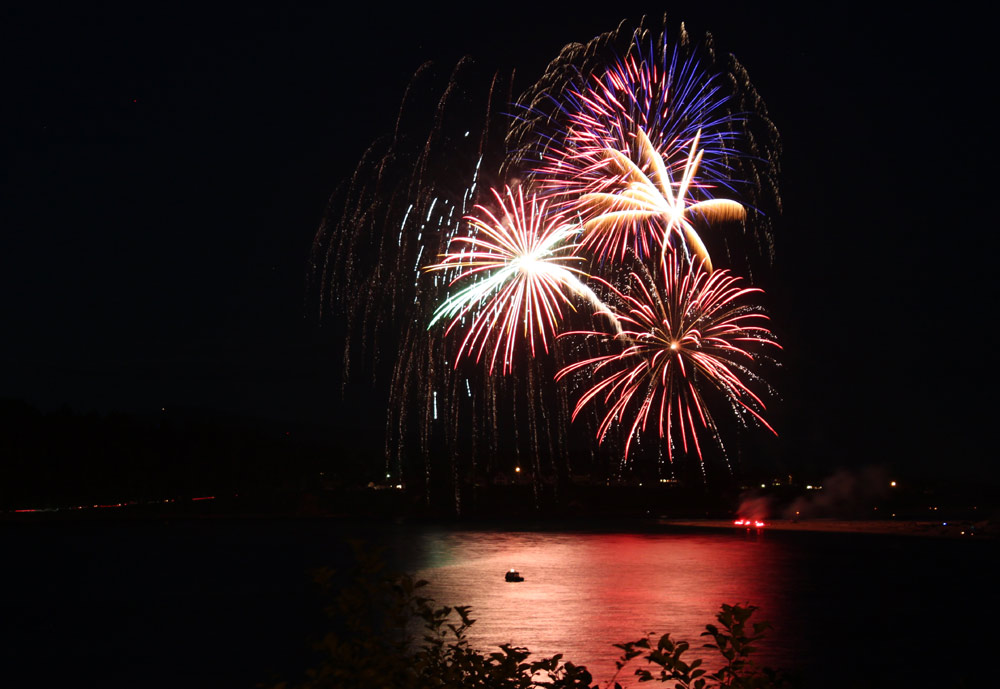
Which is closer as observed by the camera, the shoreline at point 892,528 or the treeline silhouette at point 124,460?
the shoreline at point 892,528

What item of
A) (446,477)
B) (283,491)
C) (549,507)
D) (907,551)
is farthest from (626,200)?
(446,477)

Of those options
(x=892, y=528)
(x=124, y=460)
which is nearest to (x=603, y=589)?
(x=892, y=528)

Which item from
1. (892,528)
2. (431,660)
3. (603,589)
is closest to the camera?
(431,660)

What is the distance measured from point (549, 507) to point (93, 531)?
73445 millimetres

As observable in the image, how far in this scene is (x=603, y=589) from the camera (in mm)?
33469

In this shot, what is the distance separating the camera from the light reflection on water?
2156cm

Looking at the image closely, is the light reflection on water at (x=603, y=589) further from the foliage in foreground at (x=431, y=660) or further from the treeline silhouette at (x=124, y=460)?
the treeline silhouette at (x=124, y=460)

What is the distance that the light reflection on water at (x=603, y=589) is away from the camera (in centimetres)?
2156

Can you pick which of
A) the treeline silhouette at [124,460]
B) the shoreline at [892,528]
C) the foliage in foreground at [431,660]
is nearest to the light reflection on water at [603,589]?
the foliage in foreground at [431,660]

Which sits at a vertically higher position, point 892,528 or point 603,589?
point 892,528

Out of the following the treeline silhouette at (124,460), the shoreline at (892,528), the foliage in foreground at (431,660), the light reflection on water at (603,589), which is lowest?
the light reflection on water at (603,589)

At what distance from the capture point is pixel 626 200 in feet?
68.4

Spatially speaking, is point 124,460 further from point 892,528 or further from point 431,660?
point 431,660

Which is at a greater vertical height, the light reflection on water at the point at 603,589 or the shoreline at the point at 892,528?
the shoreline at the point at 892,528
